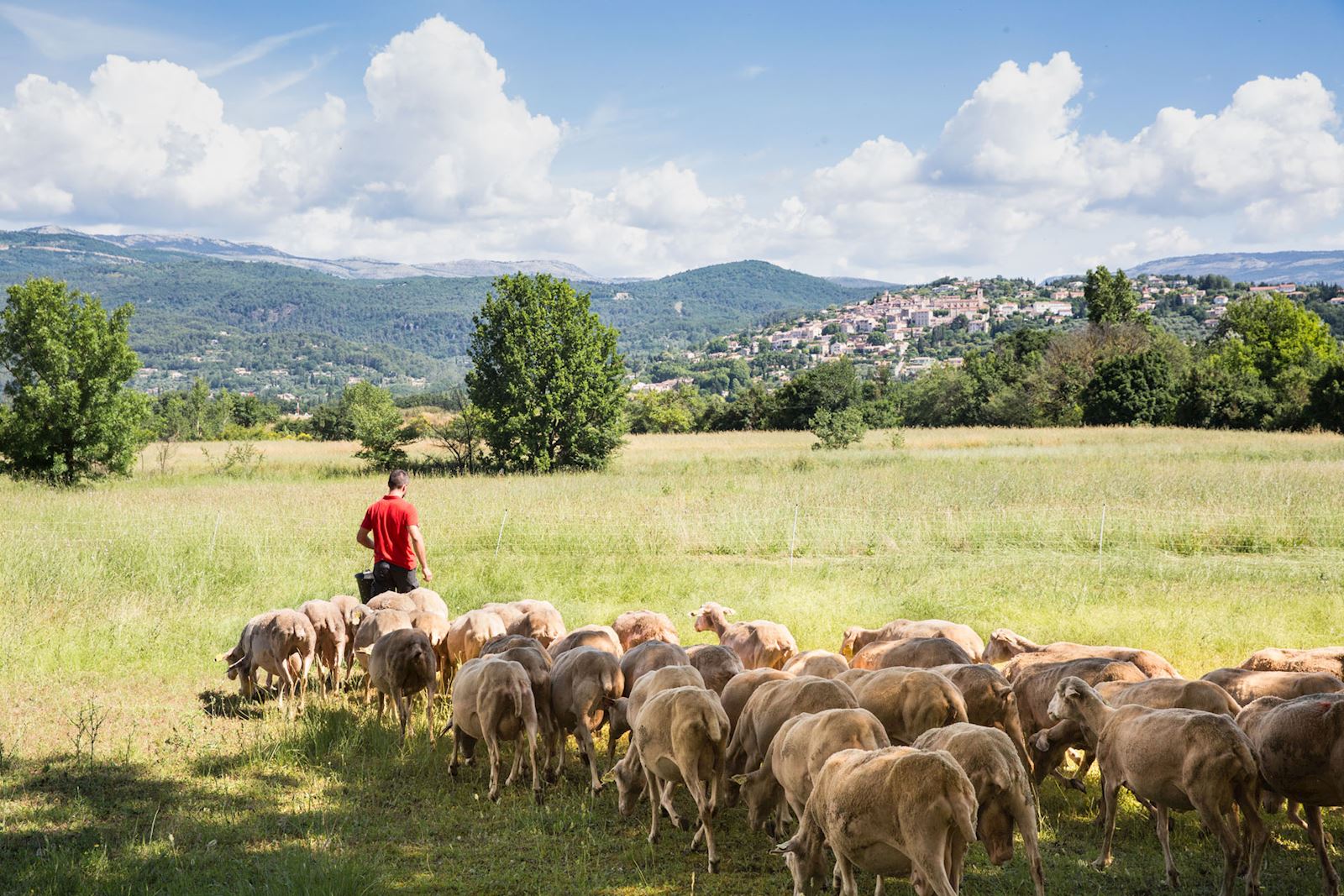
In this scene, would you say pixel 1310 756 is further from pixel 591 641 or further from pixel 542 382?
pixel 542 382

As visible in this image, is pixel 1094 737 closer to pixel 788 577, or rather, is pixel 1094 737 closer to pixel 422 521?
pixel 788 577

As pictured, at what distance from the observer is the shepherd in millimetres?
11586

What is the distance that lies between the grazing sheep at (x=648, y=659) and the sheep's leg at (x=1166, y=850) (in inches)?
148

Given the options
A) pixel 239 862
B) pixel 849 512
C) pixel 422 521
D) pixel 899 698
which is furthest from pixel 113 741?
pixel 849 512

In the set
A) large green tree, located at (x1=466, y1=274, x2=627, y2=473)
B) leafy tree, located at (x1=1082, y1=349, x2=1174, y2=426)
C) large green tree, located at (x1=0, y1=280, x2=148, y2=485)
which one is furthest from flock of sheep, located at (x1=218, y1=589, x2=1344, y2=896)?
leafy tree, located at (x1=1082, y1=349, x2=1174, y2=426)

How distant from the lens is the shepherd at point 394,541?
11586mm

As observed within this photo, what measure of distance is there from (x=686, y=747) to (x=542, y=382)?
36.2 metres

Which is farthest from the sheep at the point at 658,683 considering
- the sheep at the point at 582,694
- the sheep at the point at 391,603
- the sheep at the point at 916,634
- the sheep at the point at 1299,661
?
the sheep at the point at 1299,661

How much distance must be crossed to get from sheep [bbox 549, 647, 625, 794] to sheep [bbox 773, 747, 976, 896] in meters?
3.11

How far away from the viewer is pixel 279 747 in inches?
336

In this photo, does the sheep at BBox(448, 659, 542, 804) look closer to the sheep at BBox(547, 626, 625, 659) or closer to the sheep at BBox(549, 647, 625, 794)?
the sheep at BBox(549, 647, 625, 794)

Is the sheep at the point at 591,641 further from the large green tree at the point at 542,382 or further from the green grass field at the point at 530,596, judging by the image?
the large green tree at the point at 542,382

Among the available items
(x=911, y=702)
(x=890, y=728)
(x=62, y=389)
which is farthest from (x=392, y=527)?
(x=62, y=389)

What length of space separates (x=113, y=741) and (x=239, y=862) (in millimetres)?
3555
